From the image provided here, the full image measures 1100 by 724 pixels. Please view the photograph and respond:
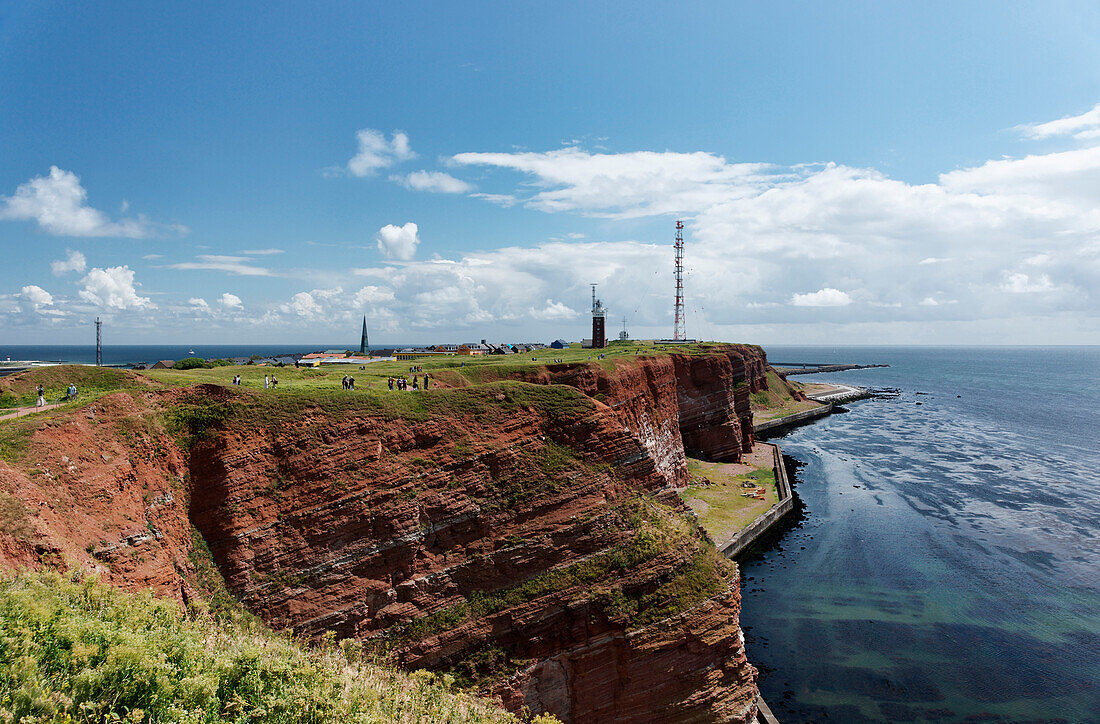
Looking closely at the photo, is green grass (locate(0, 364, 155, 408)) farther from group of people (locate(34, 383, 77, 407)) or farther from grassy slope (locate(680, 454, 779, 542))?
grassy slope (locate(680, 454, 779, 542))

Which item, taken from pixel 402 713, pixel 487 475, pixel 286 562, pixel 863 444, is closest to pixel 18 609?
pixel 402 713

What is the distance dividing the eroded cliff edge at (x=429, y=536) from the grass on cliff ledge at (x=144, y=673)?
5.68 meters

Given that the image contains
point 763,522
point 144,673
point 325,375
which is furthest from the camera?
point 763,522

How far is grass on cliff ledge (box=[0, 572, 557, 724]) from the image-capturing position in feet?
27.4

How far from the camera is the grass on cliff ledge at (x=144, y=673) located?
27.4 ft

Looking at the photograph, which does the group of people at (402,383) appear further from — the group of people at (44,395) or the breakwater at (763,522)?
the breakwater at (763,522)

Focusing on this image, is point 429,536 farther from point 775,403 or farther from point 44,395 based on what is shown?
point 775,403

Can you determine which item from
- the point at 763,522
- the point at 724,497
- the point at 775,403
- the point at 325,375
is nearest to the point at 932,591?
the point at 763,522

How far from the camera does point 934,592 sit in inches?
1542

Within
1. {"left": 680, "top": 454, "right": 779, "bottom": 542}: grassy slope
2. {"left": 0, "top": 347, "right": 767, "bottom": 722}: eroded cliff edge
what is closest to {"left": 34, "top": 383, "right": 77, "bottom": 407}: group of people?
{"left": 0, "top": 347, "right": 767, "bottom": 722}: eroded cliff edge

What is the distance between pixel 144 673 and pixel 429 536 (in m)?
13.5

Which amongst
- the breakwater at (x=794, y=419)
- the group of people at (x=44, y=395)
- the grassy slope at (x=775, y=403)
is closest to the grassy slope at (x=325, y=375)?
the group of people at (x=44, y=395)

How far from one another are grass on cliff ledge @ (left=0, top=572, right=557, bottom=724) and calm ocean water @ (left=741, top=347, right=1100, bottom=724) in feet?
85.1

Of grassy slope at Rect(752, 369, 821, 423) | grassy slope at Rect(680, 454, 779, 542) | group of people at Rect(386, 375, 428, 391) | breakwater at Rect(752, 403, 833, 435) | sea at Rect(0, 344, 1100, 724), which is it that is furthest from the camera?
grassy slope at Rect(752, 369, 821, 423)
